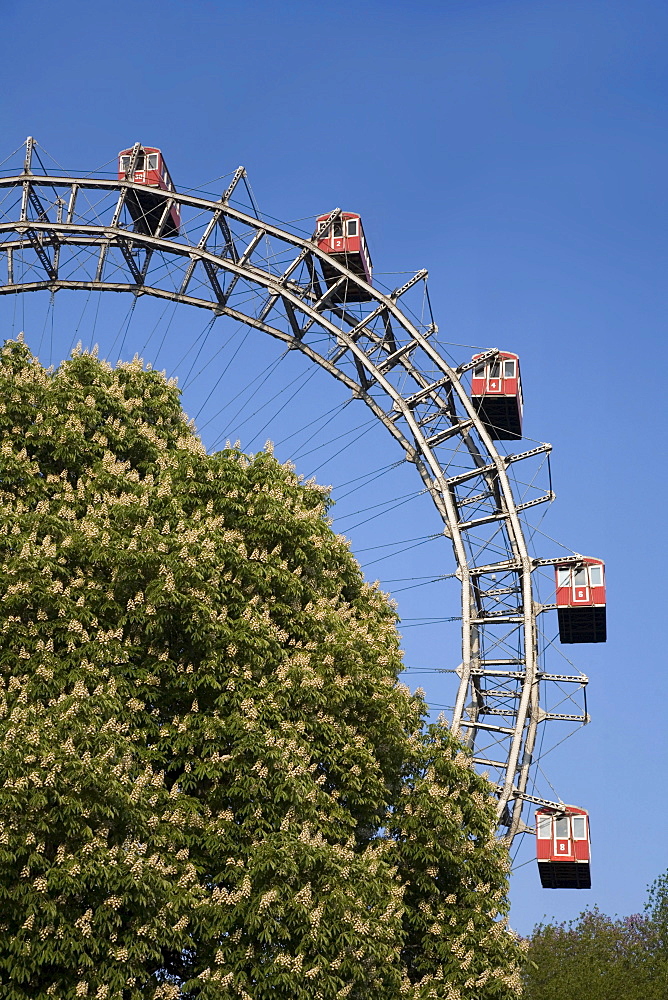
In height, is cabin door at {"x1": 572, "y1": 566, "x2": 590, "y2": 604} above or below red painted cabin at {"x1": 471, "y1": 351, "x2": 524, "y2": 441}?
below

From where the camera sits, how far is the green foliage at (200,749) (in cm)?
1803

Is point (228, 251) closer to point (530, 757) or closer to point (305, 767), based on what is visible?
point (530, 757)

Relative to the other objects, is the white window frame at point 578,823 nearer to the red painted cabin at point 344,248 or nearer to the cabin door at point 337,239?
the red painted cabin at point 344,248

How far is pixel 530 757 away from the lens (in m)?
39.9

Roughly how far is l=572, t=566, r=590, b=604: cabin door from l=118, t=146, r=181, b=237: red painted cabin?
16869 millimetres

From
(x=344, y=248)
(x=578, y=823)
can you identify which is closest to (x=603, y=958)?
(x=578, y=823)

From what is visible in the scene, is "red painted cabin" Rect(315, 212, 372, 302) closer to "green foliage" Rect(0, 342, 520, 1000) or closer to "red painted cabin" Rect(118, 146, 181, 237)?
"red painted cabin" Rect(118, 146, 181, 237)

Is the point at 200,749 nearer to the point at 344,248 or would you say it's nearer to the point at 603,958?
the point at 344,248

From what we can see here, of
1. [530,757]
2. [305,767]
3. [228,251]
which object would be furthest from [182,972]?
[228,251]

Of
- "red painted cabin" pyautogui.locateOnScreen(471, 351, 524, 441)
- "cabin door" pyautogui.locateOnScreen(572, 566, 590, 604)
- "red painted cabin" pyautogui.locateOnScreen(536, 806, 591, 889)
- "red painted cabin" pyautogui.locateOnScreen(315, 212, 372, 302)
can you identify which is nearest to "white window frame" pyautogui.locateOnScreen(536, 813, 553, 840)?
"red painted cabin" pyautogui.locateOnScreen(536, 806, 591, 889)

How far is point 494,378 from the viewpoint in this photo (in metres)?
42.6

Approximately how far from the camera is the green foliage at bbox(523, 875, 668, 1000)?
51.6m

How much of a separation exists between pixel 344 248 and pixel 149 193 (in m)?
6.41

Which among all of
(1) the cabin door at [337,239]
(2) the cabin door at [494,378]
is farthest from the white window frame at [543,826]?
(1) the cabin door at [337,239]
